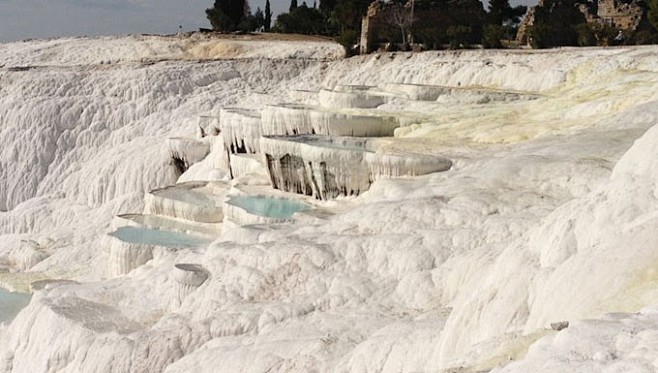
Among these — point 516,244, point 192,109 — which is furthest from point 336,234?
point 192,109

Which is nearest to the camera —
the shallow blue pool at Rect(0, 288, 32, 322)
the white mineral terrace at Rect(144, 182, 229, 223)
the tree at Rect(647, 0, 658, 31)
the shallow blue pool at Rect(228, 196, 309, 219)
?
the shallow blue pool at Rect(228, 196, 309, 219)

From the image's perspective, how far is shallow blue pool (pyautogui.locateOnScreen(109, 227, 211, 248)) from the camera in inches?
537

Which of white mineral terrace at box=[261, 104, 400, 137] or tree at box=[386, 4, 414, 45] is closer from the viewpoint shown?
white mineral terrace at box=[261, 104, 400, 137]

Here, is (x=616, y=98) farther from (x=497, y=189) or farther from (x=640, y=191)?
(x=640, y=191)

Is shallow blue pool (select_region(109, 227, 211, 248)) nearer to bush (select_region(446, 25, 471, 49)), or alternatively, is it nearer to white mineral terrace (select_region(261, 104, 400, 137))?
white mineral terrace (select_region(261, 104, 400, 137))

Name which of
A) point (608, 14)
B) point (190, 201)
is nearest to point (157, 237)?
point (190, 201)

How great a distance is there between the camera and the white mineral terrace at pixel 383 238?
18.1 feet

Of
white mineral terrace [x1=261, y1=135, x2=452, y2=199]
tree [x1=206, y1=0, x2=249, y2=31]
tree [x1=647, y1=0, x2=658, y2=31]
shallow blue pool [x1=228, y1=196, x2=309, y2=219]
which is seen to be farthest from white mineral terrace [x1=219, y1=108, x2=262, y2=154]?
tree [x1=206, y1=0, x2=249, y2=31]

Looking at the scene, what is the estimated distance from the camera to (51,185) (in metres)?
27.1

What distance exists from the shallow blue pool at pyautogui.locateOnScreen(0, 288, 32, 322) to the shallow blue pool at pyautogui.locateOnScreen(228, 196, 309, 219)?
342 centimetres

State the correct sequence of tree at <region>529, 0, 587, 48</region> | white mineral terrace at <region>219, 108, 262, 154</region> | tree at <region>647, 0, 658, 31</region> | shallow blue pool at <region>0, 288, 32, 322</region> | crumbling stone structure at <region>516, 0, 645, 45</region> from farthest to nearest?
1. crumbling stone structure at <region>516, 0, 645, 45</region>
2. tree at <region>529, 0, 587, 48</region>
3. tree at <region>647, 0, 658, 31</region>
4. white mineral terrace at <region>219, 108, 262, 154</region>
5. shallow blue pool at <region>0, 288, 32, 322</region>

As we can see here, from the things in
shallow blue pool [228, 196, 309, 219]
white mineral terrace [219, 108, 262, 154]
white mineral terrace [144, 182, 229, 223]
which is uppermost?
white mineral terrace [219, 108, 262, 154]

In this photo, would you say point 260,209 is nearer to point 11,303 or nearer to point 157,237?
point 157,237

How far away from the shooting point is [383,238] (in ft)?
31.8
